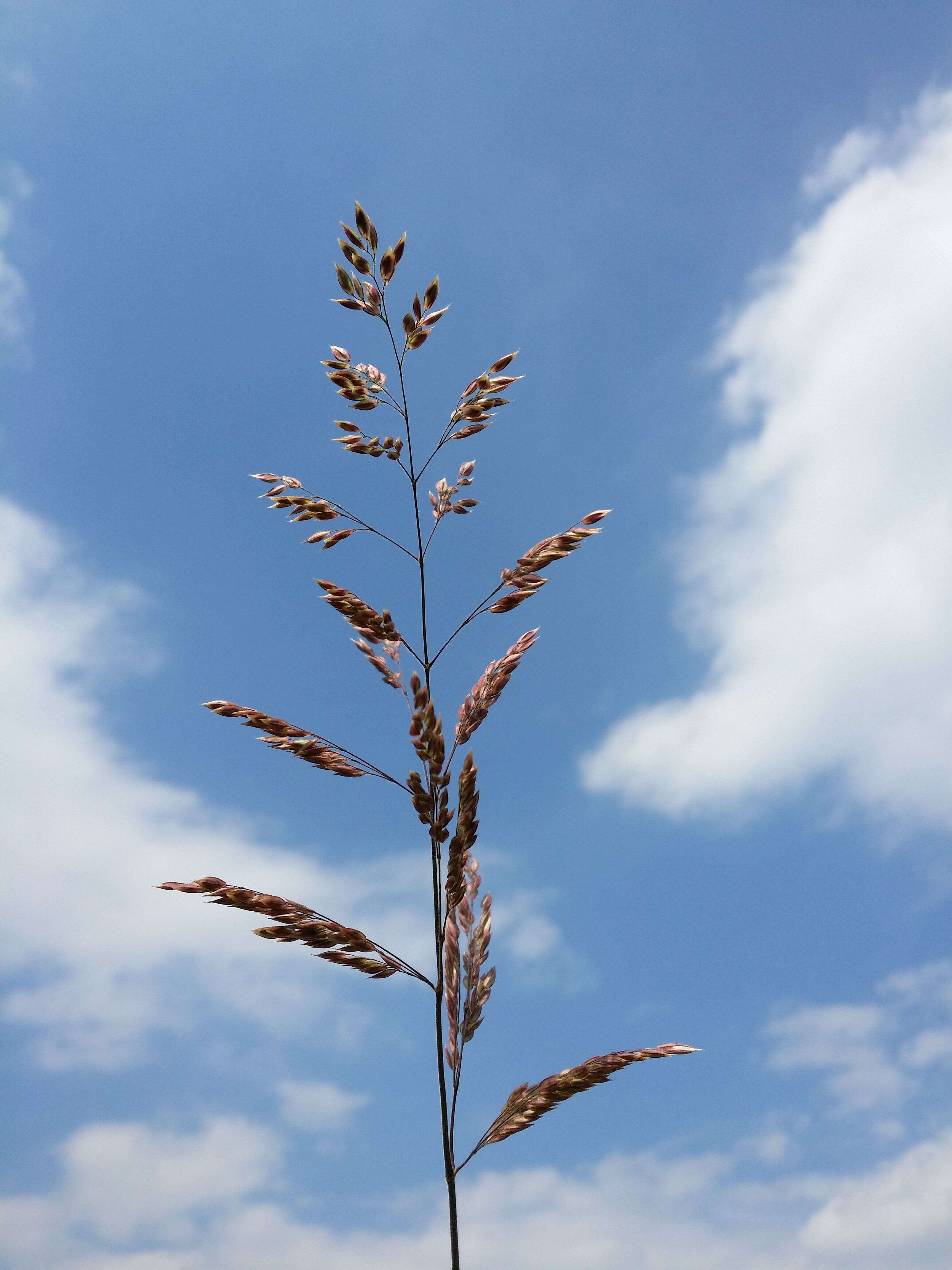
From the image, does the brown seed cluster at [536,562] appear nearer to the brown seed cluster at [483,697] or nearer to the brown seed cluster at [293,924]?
the brown seed cluster at [483,697]

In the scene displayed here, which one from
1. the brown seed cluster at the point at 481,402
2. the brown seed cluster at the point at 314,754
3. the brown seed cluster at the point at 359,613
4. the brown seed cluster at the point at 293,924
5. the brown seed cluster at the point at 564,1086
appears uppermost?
the brown seed cluster at the point at 481,402

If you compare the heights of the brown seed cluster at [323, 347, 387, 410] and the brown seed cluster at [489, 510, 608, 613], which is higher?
the brown seed cluster at [323, 347, 387, 410]

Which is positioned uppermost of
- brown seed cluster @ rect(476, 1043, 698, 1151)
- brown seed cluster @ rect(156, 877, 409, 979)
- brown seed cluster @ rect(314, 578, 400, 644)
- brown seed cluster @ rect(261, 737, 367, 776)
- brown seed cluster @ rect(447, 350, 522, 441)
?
brown seed cluster @ rect(447, 350, 522, 441)

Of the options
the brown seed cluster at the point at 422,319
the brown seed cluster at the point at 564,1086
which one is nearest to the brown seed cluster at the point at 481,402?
the brown seed cluster at the point at 422,319

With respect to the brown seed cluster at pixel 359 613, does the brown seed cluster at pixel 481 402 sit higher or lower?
higher

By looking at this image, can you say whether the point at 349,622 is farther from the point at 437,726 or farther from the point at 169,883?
the point at 169,883

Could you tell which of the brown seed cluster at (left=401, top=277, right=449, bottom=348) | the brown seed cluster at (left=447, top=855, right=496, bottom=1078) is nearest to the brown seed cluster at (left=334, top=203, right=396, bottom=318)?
the brown seed cluster at (left=401, top=277, right=449, bottom=348)

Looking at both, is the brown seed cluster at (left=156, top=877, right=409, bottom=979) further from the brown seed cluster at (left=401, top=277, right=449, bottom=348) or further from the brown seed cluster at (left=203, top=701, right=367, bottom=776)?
the brown seed cluster at (left=401, top=277, right=449, bottom=348)
